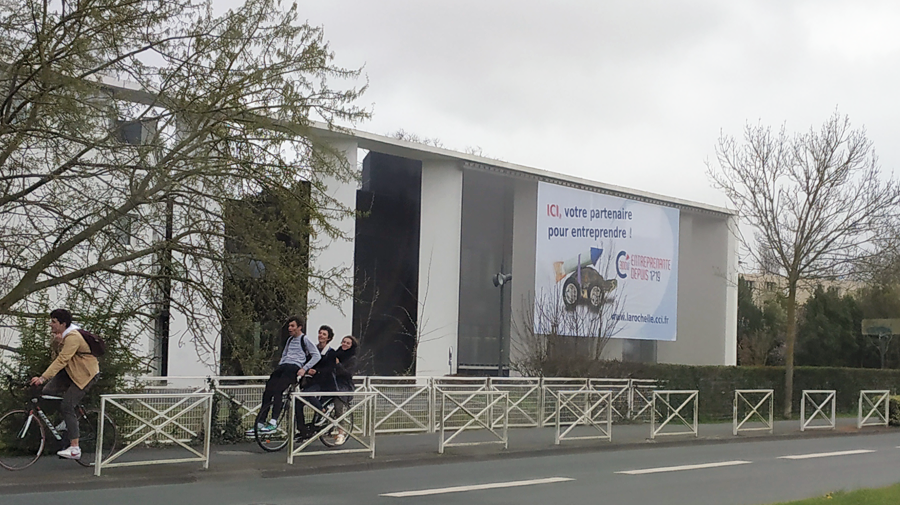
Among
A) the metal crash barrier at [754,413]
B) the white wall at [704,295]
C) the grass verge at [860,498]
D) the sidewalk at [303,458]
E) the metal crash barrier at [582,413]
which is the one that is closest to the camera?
the grass verge at [860,498]

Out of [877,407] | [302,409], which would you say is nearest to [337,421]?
[302,409]

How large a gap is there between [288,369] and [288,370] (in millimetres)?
16

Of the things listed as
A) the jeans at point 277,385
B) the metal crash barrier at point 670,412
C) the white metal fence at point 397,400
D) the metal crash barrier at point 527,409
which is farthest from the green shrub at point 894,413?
the jeans at point 277,385

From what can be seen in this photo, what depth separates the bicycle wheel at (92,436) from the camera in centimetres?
1141

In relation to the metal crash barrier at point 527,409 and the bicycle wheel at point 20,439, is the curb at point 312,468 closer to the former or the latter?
the bicycle wheel at point 20,439

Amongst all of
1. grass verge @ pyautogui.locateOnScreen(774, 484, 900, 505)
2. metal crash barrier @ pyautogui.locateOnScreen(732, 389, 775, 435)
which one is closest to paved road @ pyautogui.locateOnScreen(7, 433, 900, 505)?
grass verge @ pyautogui.locateOnScreen(774, 484, 900, 505)

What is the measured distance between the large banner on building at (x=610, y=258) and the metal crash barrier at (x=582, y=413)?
18938 mm

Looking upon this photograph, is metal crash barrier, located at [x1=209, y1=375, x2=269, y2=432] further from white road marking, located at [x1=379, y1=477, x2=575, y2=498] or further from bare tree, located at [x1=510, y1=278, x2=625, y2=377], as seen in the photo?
bare tree, located at [x1=510, y1=278, x2=625, y2=377]

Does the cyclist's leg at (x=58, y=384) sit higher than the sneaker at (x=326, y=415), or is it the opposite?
the cyclist's leg at (x=58, y=384)

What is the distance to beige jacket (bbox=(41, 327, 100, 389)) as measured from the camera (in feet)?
35.6

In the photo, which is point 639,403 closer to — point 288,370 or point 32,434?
point 288,370

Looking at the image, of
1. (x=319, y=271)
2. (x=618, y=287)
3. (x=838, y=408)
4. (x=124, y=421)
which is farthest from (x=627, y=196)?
(x=124, y=421)

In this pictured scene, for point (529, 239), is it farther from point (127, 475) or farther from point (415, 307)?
point (127, 475)

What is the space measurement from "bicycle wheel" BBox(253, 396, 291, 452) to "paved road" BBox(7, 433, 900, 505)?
169 cm
